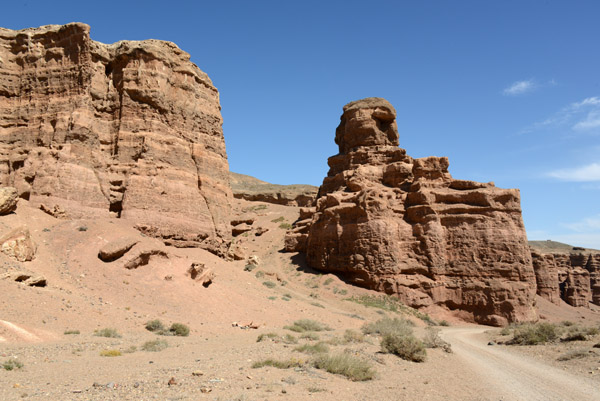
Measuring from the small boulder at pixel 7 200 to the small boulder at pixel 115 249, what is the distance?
3777mm

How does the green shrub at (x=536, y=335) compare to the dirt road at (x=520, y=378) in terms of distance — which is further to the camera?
the green shrub at (x=536, y=335)

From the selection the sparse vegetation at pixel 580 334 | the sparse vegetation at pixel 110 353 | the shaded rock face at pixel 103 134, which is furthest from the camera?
the shaded rock face at pixel 103 134

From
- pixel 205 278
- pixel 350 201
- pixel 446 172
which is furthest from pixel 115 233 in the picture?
pixel 446 172

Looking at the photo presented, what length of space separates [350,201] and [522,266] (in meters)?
12.4

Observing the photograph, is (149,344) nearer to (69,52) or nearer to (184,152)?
(184,152)

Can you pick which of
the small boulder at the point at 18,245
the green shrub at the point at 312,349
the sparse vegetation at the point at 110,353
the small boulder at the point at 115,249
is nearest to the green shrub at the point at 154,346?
the sparse vegetation at the point at 110,353

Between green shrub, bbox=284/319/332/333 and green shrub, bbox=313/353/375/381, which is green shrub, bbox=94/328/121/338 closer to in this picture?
green shrub, bbox=313/353/375/381

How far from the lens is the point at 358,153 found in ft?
124

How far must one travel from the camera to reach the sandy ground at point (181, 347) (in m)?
7.56

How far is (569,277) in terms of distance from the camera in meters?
54.3

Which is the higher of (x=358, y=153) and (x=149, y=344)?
(x=358, y=153)

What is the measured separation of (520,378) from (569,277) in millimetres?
53188

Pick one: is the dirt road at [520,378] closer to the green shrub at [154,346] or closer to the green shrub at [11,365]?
the green shrub at [154,346]

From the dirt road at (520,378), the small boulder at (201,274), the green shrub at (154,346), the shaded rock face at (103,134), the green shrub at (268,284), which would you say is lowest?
the dirt road at (520,378)
